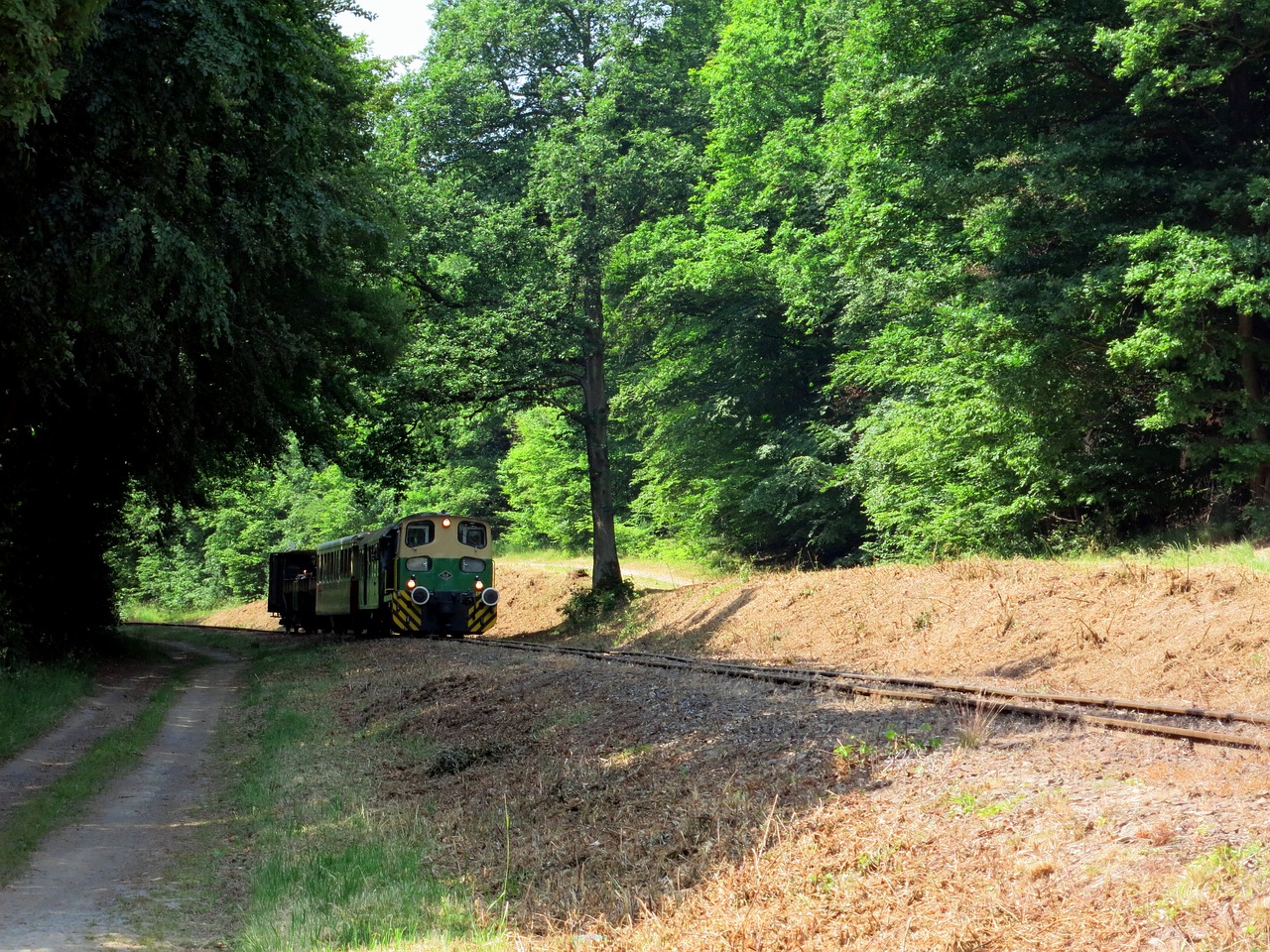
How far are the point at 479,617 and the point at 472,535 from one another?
213 centimetres

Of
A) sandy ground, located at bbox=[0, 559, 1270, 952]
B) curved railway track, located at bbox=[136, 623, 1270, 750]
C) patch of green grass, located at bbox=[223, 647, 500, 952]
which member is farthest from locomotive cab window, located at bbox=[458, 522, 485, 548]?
curved railway track, located at bbox=[136, 623, 1270, 750]

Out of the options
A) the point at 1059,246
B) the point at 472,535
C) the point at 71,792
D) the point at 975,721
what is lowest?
the point at 71,792

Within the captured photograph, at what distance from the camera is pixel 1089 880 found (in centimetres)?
545

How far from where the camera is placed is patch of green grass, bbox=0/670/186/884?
368 inches

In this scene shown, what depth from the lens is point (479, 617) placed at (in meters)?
29.7

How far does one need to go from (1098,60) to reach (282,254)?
49.2 feet

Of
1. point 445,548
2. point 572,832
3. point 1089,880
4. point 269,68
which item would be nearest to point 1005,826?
point 1089,880

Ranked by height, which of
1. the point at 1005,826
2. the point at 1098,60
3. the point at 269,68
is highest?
the point at 1098,60

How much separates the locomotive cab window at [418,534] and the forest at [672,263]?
5.00 feet

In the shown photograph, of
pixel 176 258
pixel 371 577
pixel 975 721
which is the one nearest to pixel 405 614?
pixel 371 577

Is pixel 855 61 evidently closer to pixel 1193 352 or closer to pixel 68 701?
pixel 1193 352

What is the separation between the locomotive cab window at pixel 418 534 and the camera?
28844 mm

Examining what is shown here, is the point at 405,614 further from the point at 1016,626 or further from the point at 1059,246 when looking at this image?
the point at 1059,246

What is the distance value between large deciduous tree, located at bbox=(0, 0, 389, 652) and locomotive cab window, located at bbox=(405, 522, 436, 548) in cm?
581
